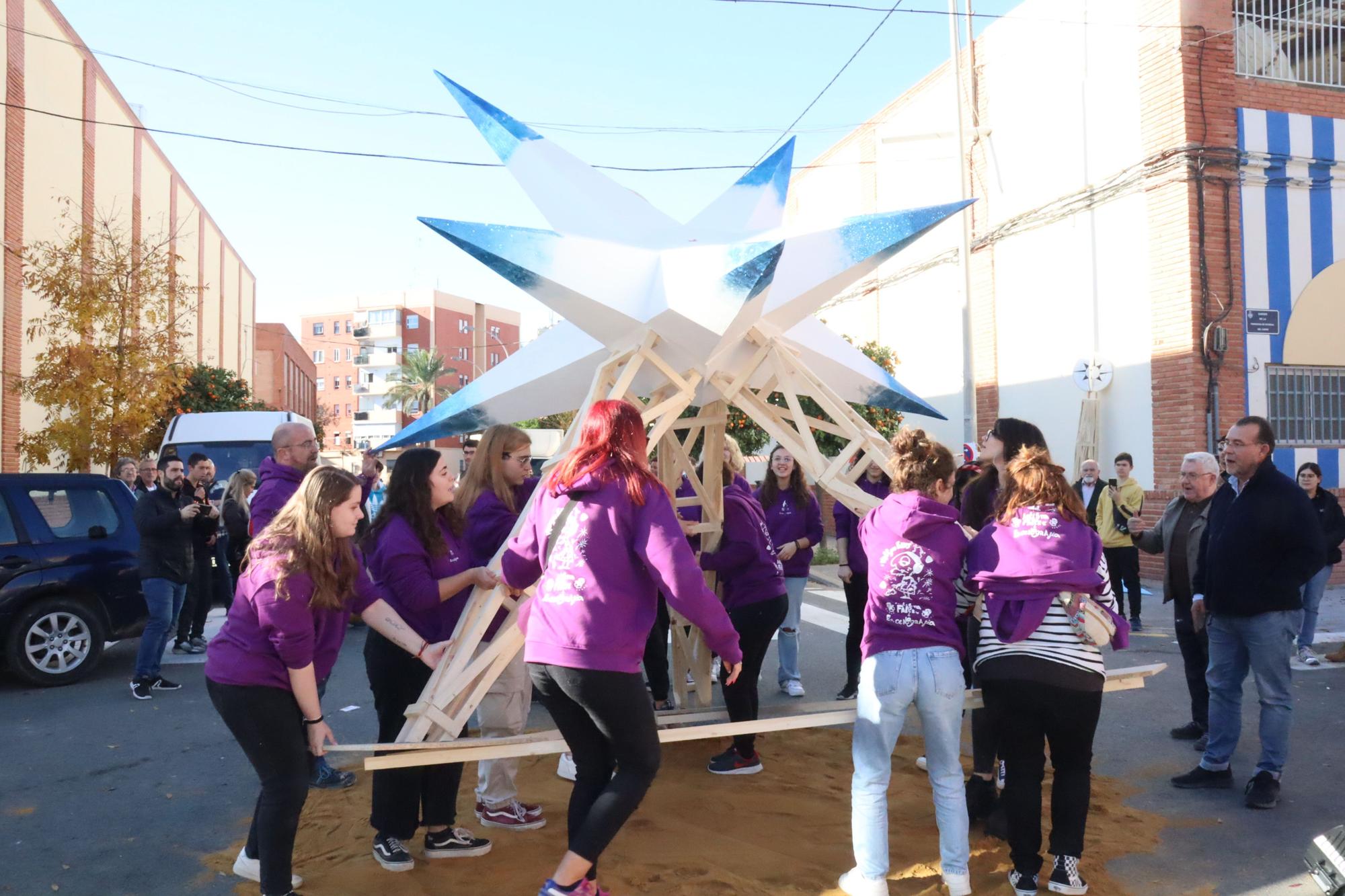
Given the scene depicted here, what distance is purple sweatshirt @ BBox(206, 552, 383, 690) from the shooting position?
3.26 meters

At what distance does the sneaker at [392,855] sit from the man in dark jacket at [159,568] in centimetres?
413

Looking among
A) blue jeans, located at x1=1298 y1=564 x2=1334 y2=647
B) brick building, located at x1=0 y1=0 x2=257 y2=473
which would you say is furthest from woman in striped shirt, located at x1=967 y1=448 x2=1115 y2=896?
brick building, located at x1=0 y1=0 x2=257 y2=473

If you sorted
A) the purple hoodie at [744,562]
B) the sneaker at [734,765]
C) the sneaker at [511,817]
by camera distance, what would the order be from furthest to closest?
the purple hoodie at [744,562], the sneaker at [734,765], the sneaker at [511,817]

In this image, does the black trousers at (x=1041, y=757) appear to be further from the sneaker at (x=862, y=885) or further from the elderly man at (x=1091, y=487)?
the elderly man at (x=1091, y=487)

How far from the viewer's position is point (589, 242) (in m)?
5.08

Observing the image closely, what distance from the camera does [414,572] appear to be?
13.0 feet

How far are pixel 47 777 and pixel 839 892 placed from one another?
4.45 metres

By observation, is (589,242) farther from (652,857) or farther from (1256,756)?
(1256,756)

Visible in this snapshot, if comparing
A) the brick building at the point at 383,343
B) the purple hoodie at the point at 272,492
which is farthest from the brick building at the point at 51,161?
the brick building at the point at 383,343

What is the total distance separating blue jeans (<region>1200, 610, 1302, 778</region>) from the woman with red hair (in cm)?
299

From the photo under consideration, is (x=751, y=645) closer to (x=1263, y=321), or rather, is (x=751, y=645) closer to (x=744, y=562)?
(x=744, y=562)

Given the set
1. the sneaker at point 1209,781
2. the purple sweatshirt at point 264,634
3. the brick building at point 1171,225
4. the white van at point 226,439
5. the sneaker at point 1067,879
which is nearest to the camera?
the purple sweatshirt at point 264,634

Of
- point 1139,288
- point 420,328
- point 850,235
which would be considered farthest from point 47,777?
point 420,328

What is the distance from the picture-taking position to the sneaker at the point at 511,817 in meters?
4.42
